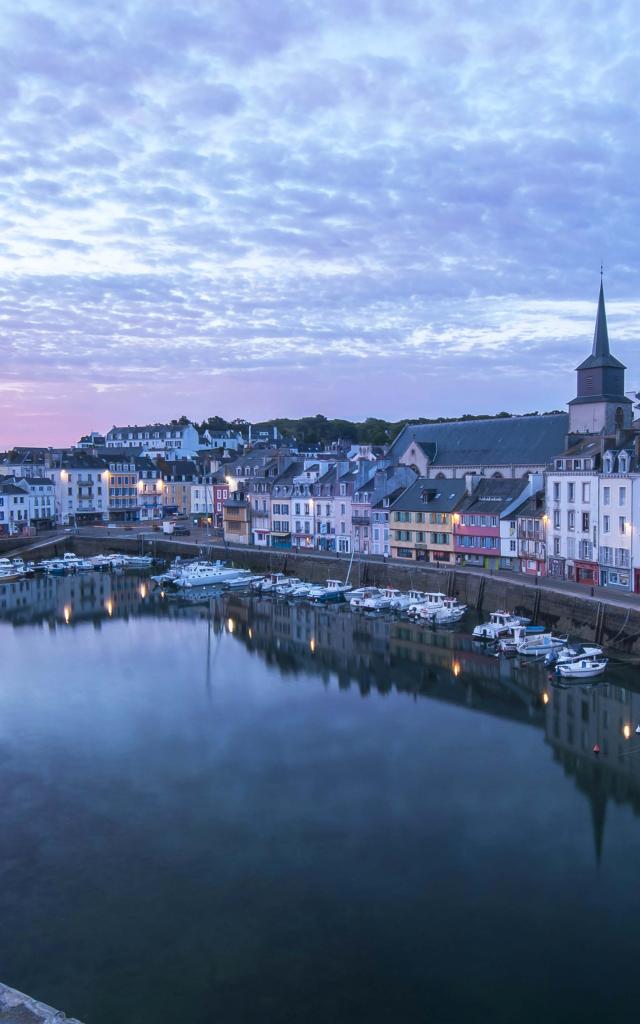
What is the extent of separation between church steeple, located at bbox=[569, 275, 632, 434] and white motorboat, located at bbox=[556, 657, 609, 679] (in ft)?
74.9

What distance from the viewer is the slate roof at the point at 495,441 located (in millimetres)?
55812

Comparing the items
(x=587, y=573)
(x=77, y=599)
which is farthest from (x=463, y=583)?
(x=77, y=599)

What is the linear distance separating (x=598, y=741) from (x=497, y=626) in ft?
42.6

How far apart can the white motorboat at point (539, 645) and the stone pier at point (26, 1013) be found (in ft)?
87.1

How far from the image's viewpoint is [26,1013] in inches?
412

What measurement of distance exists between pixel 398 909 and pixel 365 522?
42.5m

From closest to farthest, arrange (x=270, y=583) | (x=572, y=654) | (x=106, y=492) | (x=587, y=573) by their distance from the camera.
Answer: (x=572, y=654) < (x=587, y=573) < (x=270, y=583) < (x=106, y=492)

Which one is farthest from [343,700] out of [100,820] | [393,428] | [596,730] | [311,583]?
[393,428]

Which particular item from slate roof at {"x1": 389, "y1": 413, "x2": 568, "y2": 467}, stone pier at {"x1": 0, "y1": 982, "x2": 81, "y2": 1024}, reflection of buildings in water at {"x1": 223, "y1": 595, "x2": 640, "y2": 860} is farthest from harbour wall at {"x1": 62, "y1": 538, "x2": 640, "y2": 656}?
stone pier at {"x1": 0, "y1": 982, "x2": 81, "y2": 1024}

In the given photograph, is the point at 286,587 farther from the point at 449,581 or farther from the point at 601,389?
the point at 601,389

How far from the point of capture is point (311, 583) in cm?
5459

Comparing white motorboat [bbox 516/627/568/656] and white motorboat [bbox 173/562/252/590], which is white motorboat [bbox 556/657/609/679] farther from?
white motorboat [bbox 173/562/252/590]

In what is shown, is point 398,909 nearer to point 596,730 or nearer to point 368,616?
point 596,730

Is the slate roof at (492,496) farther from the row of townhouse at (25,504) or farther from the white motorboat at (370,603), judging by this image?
the row of townhouse at (25,504)
